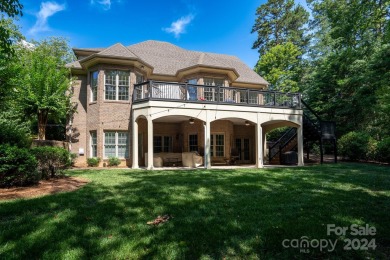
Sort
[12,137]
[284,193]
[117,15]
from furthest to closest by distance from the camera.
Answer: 1. [117,15]
2. [12,137]
3. [284,193]

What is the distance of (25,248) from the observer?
345cm

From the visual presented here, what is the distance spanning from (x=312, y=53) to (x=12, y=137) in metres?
33.5

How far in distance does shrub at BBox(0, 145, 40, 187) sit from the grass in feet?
5.99

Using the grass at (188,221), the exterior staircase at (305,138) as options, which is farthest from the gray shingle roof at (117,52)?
the exterior staircase at (305,138)

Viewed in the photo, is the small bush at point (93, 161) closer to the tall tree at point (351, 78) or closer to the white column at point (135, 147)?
the white column at point (135, 147)

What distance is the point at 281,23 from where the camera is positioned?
37.3 m

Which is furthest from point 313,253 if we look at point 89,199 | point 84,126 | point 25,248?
point 84,126

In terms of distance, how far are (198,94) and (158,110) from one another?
5.17 m

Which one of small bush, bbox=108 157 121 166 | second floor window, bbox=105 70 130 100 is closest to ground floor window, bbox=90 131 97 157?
small bush, bbox=108 157 121 166

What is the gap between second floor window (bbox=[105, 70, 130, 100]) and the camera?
16047mm

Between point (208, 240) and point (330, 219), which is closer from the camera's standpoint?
point (208, 240)

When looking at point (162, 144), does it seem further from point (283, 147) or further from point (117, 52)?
point (283, 147)

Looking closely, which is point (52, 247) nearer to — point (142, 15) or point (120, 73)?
point (120, 73)

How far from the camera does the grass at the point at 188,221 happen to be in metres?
3.41
